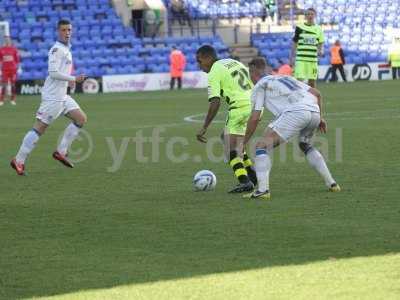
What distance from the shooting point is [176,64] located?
136 feet

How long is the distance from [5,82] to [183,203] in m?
25.2

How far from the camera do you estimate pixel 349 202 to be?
1139cm

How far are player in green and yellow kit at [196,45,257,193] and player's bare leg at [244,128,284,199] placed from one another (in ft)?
2.31

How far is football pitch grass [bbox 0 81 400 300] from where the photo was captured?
7.63 metres

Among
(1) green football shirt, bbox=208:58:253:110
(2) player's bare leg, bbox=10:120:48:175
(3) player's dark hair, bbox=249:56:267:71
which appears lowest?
(2) player's bare leg, bbox=10:120:48:175

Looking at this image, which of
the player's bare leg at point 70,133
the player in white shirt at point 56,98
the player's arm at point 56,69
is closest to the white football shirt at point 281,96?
the player in white shirt at point 56,98

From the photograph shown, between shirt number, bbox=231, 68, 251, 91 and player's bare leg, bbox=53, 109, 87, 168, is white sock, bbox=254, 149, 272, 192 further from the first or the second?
player's bare leg, bbox=53, 109, 87, 168

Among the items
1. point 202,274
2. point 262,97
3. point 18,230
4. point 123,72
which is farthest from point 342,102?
point 202,274

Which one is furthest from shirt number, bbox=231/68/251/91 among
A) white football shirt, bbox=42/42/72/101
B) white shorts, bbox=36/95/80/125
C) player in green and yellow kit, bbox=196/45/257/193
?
white shorts, bbox=36/95/80/125

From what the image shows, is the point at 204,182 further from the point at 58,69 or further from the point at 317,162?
the point at 58,69

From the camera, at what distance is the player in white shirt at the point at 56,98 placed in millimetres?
15320

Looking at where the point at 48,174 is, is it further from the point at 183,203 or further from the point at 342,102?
the point at 342,102

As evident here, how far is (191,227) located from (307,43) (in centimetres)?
1502

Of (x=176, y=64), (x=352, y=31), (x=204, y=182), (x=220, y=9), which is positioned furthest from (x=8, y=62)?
(x=204, y=182)
